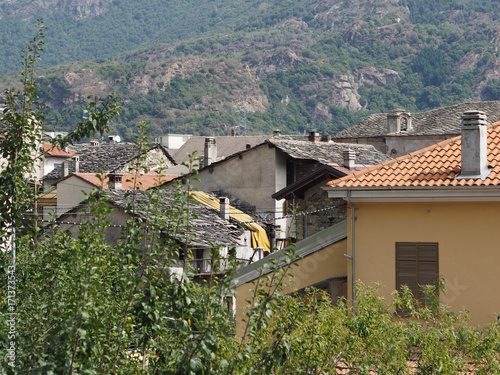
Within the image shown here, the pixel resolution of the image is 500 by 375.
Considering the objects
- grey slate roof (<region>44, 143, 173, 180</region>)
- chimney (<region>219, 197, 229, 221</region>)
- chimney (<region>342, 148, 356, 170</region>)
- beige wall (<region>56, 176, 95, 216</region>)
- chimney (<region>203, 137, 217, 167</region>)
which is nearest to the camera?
chimney (<region>342, 148, 356, 170</region>)

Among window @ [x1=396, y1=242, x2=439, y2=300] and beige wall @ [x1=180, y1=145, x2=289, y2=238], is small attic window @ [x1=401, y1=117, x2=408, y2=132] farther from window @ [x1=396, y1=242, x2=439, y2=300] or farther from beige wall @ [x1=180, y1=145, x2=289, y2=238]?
window @ [x1=396, y1=242, x2=439, y2=300]

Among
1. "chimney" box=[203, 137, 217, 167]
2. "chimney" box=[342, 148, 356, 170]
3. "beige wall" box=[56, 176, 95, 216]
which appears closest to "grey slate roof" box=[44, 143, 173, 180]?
"beige wall" box=[56, 176, 95, 216]

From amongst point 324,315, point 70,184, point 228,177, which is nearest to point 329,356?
point 324,315

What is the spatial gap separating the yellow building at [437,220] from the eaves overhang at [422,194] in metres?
0.02

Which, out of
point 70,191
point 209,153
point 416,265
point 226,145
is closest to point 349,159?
point 416,265

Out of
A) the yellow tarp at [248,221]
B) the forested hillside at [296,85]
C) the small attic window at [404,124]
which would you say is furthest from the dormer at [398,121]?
the forested hillside at [296,85]

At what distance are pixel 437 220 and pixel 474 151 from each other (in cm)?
136

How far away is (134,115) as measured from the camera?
159500 mm

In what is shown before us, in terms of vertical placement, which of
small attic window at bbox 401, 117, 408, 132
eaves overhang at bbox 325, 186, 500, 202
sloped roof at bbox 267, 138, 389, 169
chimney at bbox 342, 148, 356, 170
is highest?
small attic window at bbox 401, 117, 408, 132

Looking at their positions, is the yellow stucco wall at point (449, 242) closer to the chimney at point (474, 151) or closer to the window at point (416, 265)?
the window at point (416, 265)

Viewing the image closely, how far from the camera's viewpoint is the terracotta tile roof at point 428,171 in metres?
13.1

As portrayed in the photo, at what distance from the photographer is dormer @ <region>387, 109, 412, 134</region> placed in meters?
56.4

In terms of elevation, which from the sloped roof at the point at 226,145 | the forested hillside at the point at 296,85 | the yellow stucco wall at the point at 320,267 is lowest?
the yellow stucco wall at the point at 320,267

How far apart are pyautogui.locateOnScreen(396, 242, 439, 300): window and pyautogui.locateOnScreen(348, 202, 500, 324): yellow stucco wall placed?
95mm
